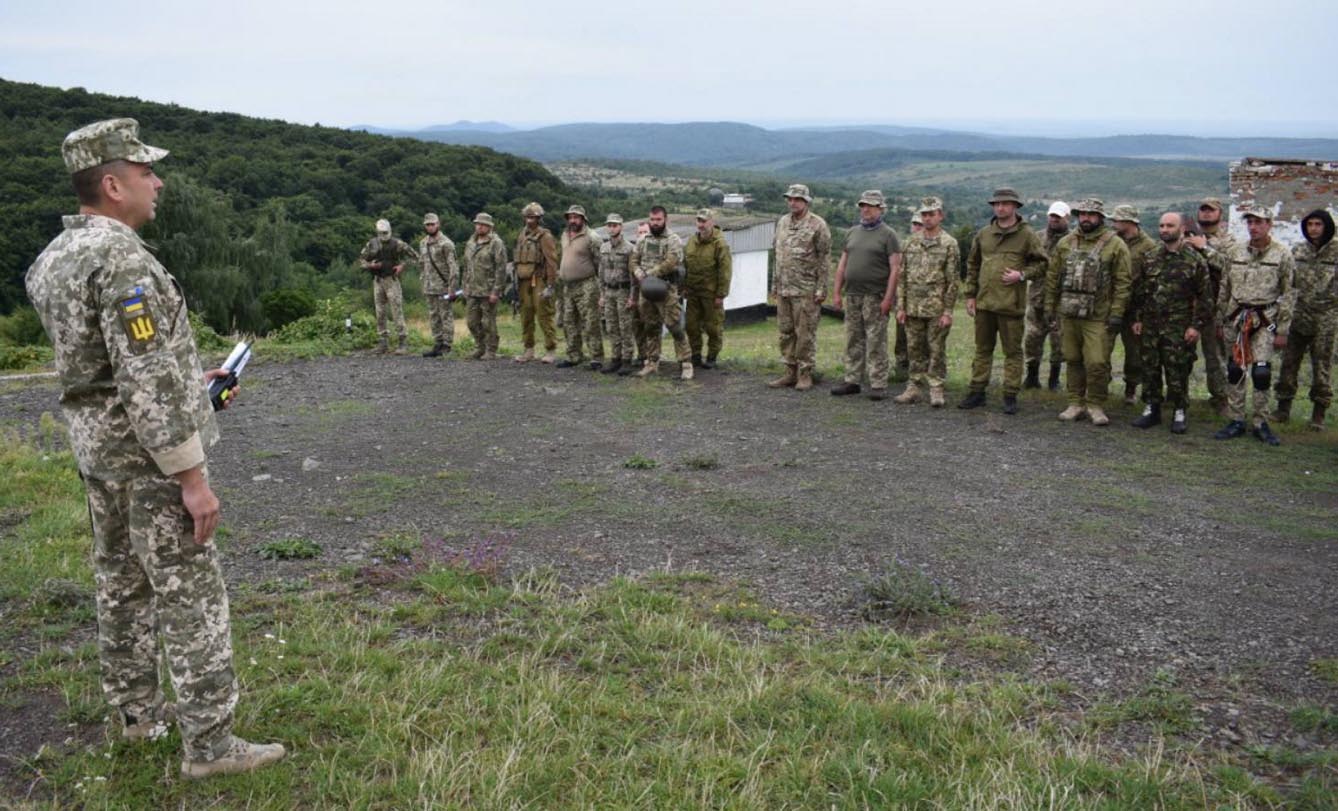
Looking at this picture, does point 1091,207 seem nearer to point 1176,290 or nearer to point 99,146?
point 1176,290

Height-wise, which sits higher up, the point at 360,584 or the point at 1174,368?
the point at 1174,368

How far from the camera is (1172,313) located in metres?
8.72

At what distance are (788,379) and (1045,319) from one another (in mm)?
2667

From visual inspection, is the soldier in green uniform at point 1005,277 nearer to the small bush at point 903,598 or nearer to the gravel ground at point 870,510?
the gravel ground at point 870,510

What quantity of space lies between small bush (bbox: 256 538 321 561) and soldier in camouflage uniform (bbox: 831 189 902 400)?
5.87 m

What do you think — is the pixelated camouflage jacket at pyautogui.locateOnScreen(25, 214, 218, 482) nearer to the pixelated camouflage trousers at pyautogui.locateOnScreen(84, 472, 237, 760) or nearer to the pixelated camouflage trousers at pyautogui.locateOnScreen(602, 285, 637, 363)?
the pixelated camouflage trousers at pyautogui.locateOnScreen(84, 472, 237, 760)

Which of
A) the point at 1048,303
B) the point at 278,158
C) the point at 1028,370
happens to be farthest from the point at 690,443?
the point at 278,158

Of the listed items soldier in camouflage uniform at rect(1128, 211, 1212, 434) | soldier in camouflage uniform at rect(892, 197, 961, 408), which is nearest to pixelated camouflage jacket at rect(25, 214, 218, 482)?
soldier in camouflage uniform at rect(892, 197, 961, 408)

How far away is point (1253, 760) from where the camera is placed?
3559mm

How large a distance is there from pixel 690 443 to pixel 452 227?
1560 inches

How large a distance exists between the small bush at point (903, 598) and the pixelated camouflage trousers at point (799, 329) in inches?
216

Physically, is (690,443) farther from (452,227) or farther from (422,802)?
(452,227)

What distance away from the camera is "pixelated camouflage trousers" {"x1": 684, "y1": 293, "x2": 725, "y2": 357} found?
11.5m

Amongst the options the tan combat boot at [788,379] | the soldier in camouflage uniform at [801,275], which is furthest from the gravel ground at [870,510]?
the soldier in camouflage uniform at [801,275]
